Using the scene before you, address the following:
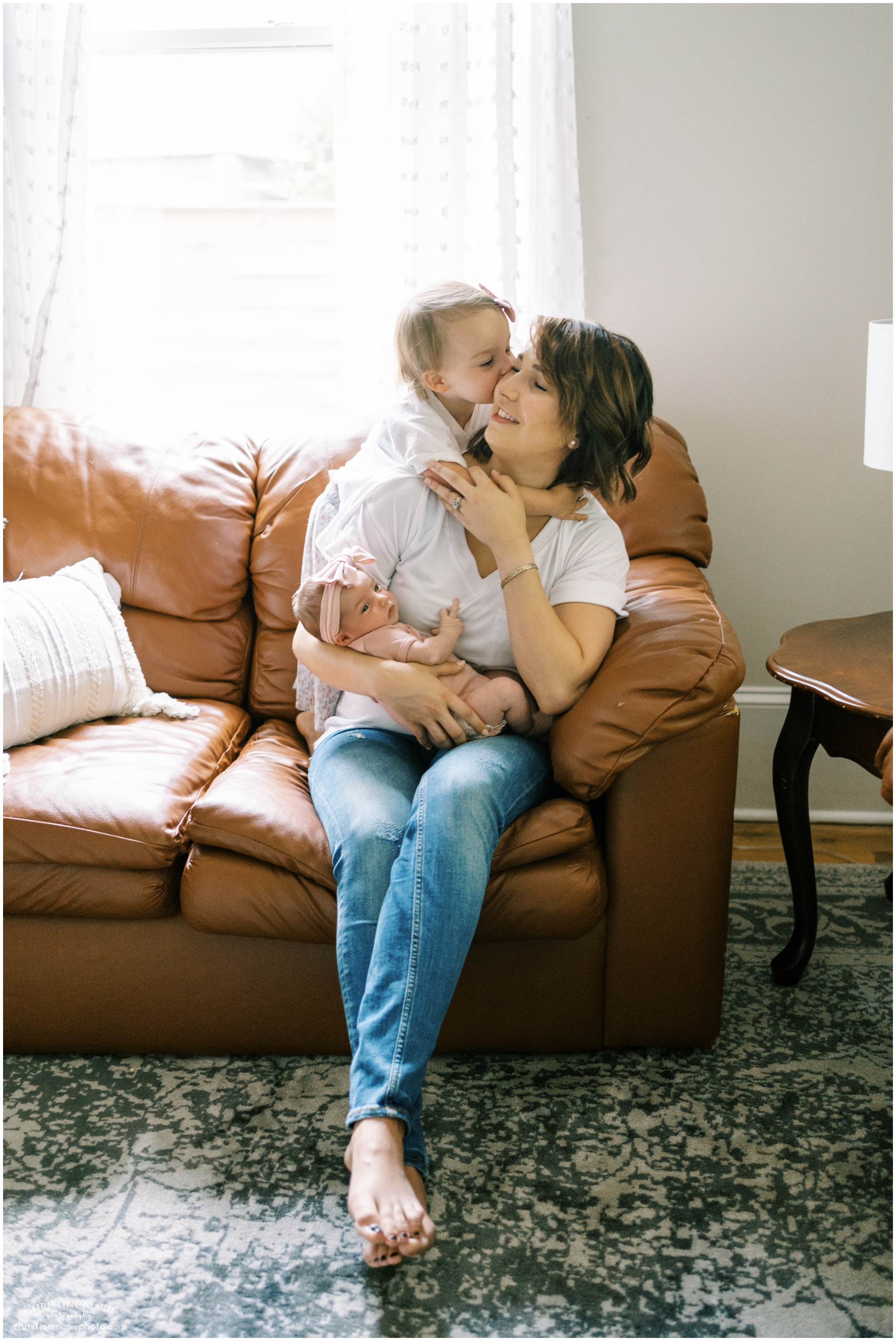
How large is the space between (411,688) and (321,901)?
346mm

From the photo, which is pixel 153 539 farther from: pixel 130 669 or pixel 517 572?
pixel 517 572

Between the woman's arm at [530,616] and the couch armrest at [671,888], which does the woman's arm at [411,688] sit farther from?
the couch armrest at [671,888]

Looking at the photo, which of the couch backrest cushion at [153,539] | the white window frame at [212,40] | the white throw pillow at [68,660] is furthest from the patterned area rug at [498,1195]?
the white window frame at [212,40]

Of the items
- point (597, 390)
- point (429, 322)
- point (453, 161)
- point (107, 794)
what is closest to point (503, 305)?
point (429, 322)

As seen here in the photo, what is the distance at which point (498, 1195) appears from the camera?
1.42 meters

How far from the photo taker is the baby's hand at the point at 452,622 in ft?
5.46

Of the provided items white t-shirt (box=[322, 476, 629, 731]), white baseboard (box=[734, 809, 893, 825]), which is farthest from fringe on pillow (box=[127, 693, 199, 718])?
white baseboard (box=[734, 809, 893, 825])

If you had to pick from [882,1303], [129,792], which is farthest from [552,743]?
[882,1303]

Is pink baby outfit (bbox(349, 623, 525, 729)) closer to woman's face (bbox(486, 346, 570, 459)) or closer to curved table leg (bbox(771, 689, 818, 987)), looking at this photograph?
woman's face (bbox(486, 346, 570, 459))

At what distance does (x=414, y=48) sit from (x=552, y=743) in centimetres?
162

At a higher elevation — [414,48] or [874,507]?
[414,48]

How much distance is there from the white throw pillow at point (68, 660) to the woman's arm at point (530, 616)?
2.48 feet

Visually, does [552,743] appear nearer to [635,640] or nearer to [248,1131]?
[635,640]

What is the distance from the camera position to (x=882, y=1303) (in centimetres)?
126
